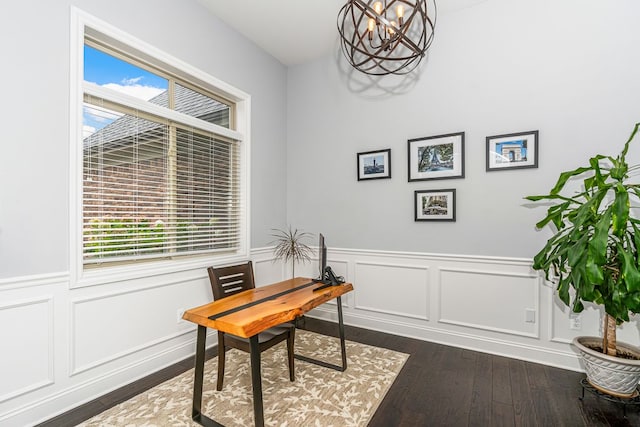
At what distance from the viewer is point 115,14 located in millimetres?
2262

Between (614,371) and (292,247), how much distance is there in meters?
2.89

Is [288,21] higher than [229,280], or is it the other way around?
[288,21]

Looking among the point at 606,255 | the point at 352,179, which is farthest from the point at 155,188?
the point at 606,255

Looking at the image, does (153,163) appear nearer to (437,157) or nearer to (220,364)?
(220,364)

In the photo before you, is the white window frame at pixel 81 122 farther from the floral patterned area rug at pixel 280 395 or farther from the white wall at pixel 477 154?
the white wall at pixel 477 154

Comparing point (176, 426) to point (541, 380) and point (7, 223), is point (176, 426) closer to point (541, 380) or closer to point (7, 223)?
point (7, 223)

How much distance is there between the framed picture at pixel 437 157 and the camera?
9.74ft

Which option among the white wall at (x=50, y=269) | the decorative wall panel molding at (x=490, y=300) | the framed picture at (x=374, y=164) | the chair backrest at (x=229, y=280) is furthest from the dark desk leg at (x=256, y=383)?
the framed picture at (x=374, y=164)

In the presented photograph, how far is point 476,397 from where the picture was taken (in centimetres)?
215

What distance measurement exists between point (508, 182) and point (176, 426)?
10.2ft

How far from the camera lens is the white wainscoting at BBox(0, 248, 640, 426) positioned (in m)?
1.86

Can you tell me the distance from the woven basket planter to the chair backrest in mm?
2561

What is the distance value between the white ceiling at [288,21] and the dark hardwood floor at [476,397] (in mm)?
3253

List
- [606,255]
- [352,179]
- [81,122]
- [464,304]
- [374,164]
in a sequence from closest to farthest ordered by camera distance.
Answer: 1. [606,255]
2. [81,122]
3. [464,304]
4. [374,164]
5. [352,179]
